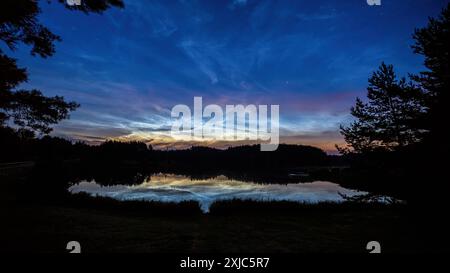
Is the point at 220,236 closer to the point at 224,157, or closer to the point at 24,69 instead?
the point at 24,69

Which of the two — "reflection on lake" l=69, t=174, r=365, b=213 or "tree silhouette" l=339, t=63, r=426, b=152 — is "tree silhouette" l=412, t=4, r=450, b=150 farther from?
"reflection on lake" l=69, t=174, r=365, b=213

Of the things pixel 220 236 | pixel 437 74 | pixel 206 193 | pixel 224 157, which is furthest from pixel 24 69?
pixel 224 157

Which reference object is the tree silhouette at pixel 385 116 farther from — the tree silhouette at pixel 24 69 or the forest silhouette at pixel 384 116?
the tree silhouette at pixel 24 69

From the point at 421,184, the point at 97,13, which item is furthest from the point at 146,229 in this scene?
the point at 421,184

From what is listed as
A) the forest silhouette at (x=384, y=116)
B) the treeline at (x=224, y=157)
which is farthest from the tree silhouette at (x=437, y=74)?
the treeline at (x=224, y=157)

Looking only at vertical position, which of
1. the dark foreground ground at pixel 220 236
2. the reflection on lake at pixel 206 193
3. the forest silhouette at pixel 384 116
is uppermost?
the forest silhouette at pixel 384 116

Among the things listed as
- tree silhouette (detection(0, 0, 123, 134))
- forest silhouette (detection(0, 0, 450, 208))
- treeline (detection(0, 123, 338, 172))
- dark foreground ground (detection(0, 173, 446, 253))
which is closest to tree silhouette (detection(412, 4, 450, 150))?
forest silhouette (detection(0, 0, 450, 208))

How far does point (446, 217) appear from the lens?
31.2 feet

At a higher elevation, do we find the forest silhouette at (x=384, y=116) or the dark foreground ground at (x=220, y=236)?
the forest silhouette at (x=384, y=116)

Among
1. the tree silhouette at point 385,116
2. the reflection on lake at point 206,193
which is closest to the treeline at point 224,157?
the reflection on lake at point 206,193

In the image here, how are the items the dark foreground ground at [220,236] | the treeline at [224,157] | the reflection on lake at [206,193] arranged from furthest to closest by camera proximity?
the treeline at [224,157]
the reflection on lake at [206,193]
the dark foreground ground at [220,236]

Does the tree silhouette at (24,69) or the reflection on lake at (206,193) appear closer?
the tree silhouette at (24,69)

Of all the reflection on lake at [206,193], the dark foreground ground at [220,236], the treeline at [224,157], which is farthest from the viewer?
the treeline at [224,157]

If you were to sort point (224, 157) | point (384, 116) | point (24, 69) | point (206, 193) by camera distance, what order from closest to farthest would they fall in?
point (24, 69) < point (384, 116) < point (206, 193) < point (224, 157)
